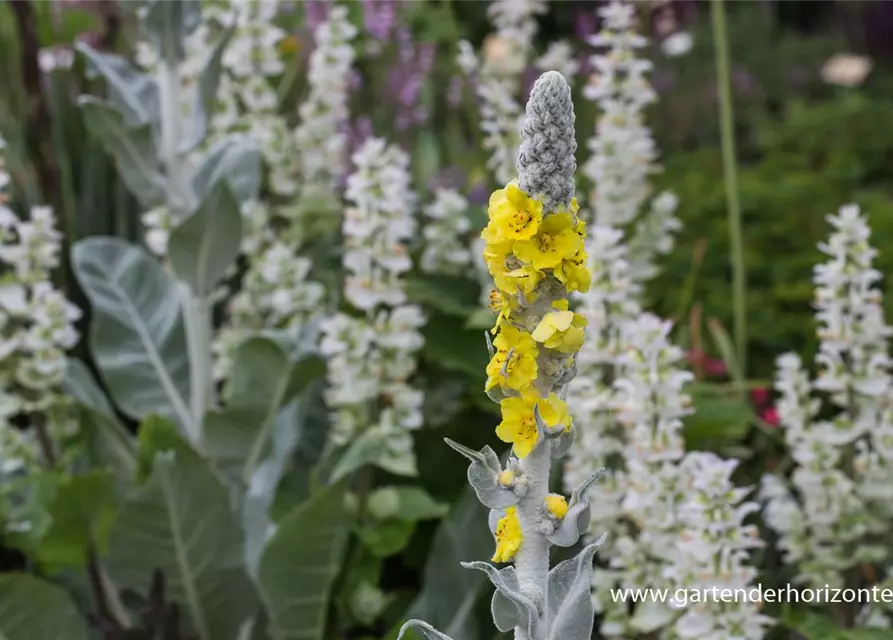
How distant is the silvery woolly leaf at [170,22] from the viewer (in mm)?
1141

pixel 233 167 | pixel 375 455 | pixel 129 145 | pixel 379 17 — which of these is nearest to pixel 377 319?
pixel 375 455

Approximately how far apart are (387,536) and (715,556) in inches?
15.1

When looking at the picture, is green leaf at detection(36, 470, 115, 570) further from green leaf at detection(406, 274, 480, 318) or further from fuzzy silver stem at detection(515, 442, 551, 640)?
fuzzy silver stem at detection(515, 442, 551, 640)

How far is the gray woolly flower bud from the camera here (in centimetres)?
48

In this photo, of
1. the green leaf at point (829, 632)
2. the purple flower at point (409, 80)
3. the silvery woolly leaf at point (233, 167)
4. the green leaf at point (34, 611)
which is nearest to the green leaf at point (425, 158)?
the purple flower at point (409, 80)

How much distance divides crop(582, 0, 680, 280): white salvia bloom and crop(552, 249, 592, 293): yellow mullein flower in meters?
0.75

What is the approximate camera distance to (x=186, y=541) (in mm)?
1046

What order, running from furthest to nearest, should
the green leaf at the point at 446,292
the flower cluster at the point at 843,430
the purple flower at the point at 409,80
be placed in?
1. the purple flower at the point at 409,80
2. the green leaf at the point at 446,292
3. the flower cluster at the point at 843,430

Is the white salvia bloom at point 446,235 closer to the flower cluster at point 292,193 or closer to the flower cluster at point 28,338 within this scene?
the flower cluster at point 292,193

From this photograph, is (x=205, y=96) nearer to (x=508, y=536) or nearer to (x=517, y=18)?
(x=517, y=18)

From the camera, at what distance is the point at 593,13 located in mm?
1825

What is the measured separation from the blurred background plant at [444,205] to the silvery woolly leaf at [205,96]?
16 centimetres

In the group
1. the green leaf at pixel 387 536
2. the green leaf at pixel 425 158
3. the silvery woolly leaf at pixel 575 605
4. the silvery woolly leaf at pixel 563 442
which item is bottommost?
the green leaf at pixel 387 536

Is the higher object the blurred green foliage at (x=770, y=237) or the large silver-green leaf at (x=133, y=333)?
the blurred green foliage at (x=770, y=237)
